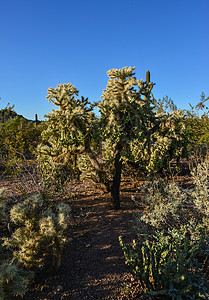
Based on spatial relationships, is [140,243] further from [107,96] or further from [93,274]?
[107,96]

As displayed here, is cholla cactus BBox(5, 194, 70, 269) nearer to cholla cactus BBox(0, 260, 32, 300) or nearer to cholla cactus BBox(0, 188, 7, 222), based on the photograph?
cholla cactus BBox(0, 188, 7, 222)

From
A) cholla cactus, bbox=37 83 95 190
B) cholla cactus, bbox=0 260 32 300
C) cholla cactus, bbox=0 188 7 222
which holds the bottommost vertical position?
cholla cactus, bbox=0 260 32 300

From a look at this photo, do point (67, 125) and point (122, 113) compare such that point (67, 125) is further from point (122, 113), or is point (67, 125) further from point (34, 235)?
point (34, 235)

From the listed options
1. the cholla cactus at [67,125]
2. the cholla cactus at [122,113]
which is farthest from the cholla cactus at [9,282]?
the cholla cactus at [122,113]

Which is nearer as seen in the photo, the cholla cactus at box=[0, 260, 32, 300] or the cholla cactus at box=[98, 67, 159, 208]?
the cholla cactus at box=[0, 260, 32, 300]

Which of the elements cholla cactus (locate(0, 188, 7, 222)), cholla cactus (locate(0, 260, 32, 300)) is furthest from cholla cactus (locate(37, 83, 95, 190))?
cholla cactus (locate(0, 260, 32, 300))

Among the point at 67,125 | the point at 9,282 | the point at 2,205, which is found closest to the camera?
the point at 9,282

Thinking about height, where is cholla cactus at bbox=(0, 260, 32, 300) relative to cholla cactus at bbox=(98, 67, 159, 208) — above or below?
below

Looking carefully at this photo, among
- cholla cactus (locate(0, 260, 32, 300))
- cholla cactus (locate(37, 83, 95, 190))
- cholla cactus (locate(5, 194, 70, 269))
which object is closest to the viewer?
cholla cactus (locate(0, 260, 32, 300))

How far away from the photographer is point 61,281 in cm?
319

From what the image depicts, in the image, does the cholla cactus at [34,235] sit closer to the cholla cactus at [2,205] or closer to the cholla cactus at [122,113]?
the cholla cactus at [2,205]

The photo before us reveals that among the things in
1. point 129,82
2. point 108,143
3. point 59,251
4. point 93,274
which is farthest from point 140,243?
point 129,82

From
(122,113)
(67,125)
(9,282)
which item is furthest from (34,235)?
(122,113)

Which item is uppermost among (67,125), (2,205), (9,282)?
(67,125)
